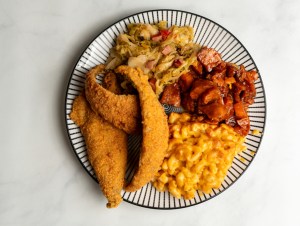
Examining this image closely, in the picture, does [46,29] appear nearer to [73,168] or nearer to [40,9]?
[40,9]

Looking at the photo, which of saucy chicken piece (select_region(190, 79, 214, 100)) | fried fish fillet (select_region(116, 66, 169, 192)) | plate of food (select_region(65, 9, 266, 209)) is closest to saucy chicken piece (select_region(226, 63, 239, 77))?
plate of food (select_region(65, 9, 266, 209))

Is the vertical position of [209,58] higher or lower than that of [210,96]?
higher

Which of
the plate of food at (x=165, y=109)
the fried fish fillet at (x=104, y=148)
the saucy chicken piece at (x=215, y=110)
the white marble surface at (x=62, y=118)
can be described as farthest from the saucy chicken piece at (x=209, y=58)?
the fried fish fillet at (x=104, y=148)

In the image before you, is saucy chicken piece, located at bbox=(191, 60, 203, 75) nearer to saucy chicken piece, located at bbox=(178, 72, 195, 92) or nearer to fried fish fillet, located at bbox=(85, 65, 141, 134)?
saucy chicken piece, located at bbox=(178, 72, 195, 92)

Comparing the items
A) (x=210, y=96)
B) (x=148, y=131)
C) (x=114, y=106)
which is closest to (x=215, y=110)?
(x=210, y=96)

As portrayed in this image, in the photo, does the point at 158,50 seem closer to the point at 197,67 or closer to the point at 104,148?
the point at 197,67

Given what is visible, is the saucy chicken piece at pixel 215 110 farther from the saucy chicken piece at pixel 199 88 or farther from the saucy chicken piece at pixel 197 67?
the saucy chicken piece at pixel 197 67

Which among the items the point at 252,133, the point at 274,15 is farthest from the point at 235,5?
the point at 252,133
